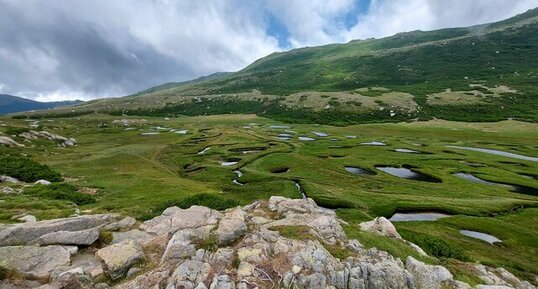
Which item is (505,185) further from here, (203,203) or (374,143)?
(203,203)

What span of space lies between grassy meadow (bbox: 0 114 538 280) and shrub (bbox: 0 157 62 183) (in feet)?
13.4

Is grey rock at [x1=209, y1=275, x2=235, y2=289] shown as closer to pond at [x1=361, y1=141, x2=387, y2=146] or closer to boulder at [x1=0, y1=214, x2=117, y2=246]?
boulder at [x1=0, y1=214, x2=117, y2=246]

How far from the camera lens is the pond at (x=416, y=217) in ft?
190

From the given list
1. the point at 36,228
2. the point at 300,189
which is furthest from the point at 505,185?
the point at 36,228

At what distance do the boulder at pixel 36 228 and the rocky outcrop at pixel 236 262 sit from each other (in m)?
0.24

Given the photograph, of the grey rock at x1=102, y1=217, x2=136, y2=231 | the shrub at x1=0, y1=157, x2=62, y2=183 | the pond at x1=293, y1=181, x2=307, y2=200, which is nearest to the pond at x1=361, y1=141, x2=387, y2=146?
the pond at x1=293, y1=181, x2=307, y2=200

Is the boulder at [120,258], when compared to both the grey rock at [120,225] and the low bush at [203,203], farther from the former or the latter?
the low bush at [203,203]

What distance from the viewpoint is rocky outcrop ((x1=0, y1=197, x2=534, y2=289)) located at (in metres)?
19.5

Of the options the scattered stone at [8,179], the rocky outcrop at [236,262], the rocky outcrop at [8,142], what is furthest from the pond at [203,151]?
the rocky outcrop at [236,262]

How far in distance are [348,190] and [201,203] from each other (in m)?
40.3

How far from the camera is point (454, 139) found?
6599 inches

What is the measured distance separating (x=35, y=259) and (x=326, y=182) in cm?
A: 6847

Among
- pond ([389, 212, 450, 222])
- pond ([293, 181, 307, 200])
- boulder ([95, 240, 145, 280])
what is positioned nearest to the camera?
boulder ([95, 240, 145, 280])

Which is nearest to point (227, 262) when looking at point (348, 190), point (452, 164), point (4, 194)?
point (4, 194)
